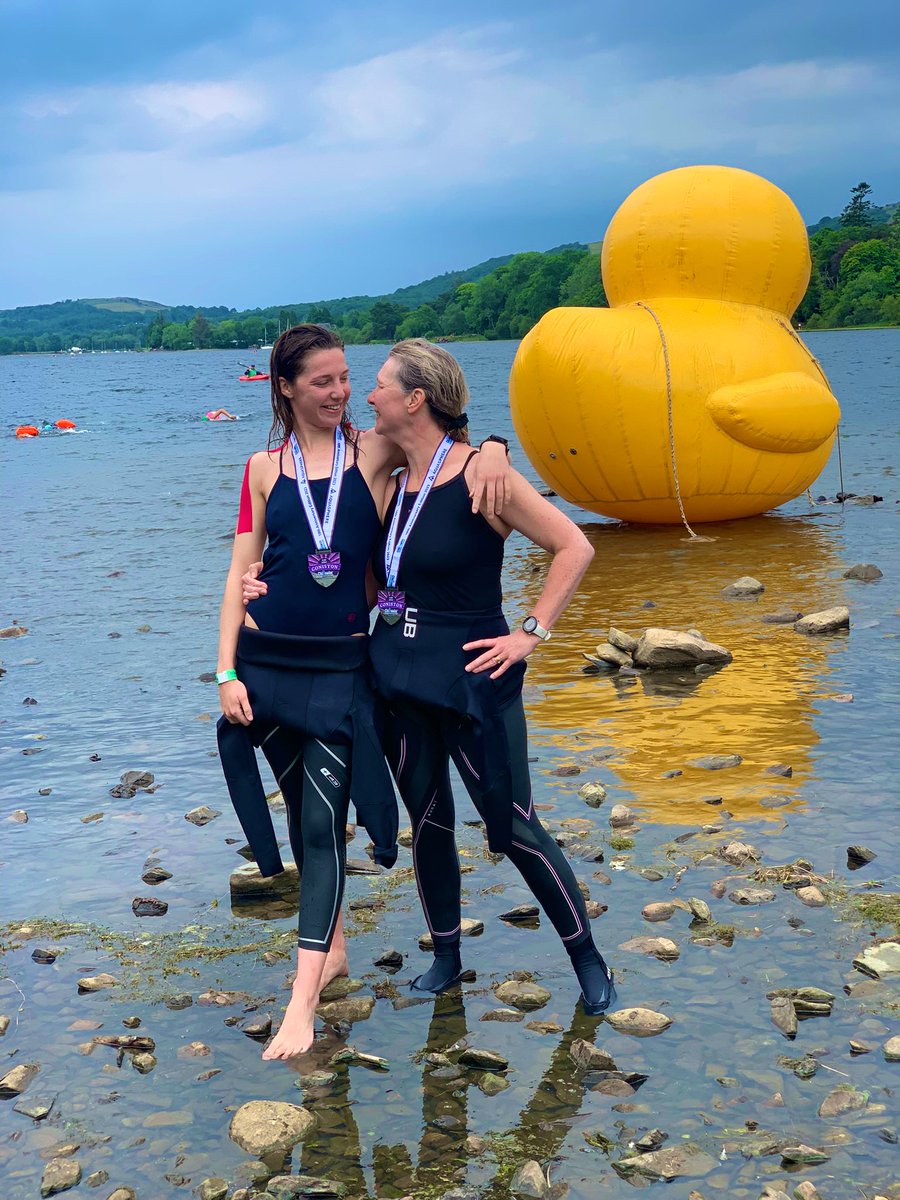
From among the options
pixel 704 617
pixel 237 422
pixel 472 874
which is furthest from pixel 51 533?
pixel 237 422

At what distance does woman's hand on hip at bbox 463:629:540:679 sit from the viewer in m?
4.48

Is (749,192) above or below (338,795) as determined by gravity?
above

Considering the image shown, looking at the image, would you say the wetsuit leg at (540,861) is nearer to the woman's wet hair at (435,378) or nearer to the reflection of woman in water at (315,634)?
the reflection of woman in water at (315,634)

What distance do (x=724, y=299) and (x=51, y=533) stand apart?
1046 centimetres

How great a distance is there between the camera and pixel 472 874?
19.8ft

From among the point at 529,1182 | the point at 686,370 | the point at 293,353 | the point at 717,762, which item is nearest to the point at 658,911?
the point at 529,1182

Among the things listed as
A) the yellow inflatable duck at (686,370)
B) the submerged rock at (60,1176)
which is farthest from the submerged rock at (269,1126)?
the yellow inflatable duck at (686,370)

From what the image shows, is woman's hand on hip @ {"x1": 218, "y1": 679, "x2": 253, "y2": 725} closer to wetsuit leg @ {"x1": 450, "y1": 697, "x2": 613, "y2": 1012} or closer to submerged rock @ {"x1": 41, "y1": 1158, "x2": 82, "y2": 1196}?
wetsuit leg @ {"x1": 450, "y1": 697, "x2": 613, "y2": 1012}

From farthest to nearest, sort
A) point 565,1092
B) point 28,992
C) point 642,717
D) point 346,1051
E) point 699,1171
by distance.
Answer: point 642,717 → point 28,992 → point 346,1051 → point 565,1092 → point 699,1171

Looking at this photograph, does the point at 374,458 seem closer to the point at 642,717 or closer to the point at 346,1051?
the point at 346,1051

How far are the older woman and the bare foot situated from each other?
79 centimetres

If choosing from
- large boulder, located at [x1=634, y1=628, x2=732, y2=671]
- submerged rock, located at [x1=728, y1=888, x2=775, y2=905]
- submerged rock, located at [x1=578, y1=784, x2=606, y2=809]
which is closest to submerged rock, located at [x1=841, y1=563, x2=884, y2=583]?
large boulder, located at [x1=634, y1=628, x2=732, y2=671]

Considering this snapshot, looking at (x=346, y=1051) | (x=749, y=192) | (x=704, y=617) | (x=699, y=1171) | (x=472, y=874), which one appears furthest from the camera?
(x=749, y=192)

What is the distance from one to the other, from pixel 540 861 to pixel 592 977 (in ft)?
1.49
